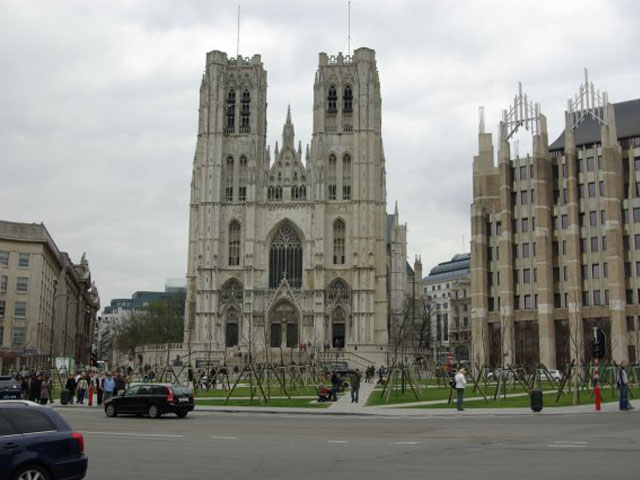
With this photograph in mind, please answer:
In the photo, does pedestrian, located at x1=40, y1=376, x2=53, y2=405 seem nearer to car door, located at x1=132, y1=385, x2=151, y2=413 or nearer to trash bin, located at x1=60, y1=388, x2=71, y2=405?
trash bin, located at x1=60, y1=388, x2=71, y2=405

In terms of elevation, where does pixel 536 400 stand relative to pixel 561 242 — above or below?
below

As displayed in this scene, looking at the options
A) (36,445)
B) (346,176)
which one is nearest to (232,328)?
(346,176)

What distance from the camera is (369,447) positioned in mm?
17156

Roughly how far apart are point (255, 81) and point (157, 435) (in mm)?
80096

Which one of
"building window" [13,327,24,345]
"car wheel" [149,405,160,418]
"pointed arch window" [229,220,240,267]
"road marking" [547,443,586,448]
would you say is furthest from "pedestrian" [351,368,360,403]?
"pointed arch window" [229,220,240,267]

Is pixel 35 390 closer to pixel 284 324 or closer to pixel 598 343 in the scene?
pixel 598 343

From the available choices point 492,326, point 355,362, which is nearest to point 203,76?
point 355,362

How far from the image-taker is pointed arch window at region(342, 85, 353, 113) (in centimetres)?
9619

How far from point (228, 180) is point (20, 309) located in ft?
101

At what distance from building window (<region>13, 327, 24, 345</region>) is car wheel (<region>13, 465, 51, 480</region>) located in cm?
6515

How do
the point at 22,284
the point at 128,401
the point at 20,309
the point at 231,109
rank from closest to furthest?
the point at 128,401
the point at 20,309
the point at 22,284
the point at 231,109

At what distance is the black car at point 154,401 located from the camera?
28.2 metres

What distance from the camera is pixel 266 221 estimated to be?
93.4 meters

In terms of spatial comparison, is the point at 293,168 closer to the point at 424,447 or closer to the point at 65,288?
the point at 65,288
